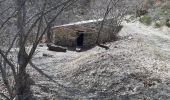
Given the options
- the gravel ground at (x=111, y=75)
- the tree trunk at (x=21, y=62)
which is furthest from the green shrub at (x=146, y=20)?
the tree trunk at (x=21, y=62)

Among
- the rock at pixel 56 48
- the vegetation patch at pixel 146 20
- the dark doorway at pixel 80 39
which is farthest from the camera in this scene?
the vegetation patch at pixel 146 20

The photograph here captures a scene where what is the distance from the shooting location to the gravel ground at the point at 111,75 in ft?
27.0

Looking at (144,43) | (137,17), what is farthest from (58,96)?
(137,17)

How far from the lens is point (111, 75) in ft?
29.5

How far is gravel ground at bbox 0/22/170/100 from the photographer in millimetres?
8219

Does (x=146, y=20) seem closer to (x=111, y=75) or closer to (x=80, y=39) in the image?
(x=80, y=39)

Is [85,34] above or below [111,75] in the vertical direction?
above

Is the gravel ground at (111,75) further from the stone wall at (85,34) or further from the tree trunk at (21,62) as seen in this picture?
the stone wall at (85,34)

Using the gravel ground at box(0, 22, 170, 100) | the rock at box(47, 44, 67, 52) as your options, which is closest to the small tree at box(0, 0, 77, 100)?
the gravel ground at box(0, 22, 170, 100)

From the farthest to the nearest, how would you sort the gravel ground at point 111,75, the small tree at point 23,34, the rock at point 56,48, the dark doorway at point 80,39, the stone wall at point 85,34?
the dark doorway at point 80,39 → the stone wall at point 85,34 → the rock at point 56,48 → the gravel ground at point 111,75 → the small tree at point 23,34

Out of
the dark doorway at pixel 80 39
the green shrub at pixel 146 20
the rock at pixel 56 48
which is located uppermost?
the green shrub at pixel 146 20

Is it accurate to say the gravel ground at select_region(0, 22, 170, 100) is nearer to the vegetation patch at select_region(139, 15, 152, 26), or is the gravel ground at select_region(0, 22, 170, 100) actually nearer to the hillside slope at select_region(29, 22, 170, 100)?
the hillside slope at select_region(29, 22, 170, 100)

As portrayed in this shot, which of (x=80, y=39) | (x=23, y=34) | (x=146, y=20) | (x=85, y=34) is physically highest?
(x=23, y=34)

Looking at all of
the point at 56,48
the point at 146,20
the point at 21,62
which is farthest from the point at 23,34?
the point at 146,20
